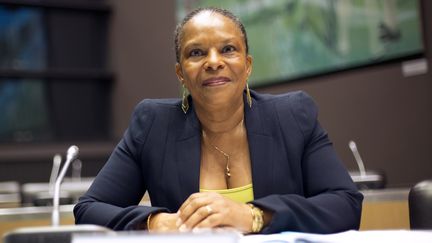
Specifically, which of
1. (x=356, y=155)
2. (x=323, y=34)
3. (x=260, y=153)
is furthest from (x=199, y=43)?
(x=323, y=34)

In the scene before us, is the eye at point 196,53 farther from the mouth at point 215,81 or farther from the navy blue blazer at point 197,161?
the navy blue blazer at point 197,161

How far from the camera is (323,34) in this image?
13.5 feet

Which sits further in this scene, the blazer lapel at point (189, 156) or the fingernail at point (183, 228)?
the blazer lapel at point (189, 156)

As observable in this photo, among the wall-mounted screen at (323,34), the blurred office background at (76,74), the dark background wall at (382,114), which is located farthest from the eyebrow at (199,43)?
the blurred office background at (76,74)

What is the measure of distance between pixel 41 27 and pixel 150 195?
535cm

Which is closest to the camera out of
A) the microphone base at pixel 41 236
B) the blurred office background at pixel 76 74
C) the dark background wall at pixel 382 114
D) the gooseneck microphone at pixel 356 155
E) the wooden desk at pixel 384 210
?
the microphone base at pixel 41 236

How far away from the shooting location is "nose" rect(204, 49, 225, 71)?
4.72 ft

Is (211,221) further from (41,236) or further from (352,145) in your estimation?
(352,145)

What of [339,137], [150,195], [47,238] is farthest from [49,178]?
[47,238]

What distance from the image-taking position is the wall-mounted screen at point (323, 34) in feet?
11.7

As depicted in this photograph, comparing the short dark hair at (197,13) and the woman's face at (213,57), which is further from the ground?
the short dark hair at (197,13)

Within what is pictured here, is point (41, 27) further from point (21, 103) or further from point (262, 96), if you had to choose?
point (262, 96)

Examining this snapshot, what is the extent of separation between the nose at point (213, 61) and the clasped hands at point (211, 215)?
36cm

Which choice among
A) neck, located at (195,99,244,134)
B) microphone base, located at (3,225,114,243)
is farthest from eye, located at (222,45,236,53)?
microphone base, located at (3,225,114,243)
